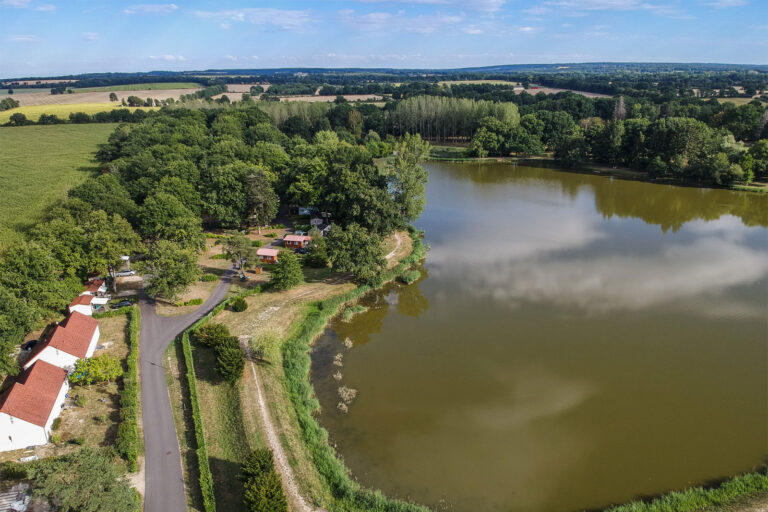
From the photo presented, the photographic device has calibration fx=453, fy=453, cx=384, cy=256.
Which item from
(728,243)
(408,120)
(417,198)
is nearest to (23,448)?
(417,198)

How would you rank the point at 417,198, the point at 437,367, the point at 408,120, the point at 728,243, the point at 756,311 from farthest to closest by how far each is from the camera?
the point at 408,120, the point at 417,198, the point at 728,243, the point at 756,311, the point at 437,367

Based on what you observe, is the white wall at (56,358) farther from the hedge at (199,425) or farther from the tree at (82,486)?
the tree at (82,486)

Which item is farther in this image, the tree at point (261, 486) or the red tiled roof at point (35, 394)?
the red tiled roof at point (35, 394)

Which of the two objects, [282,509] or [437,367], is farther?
[437,367]

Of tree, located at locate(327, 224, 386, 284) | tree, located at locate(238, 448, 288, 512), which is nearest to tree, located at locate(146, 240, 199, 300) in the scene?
tree, located at locate(327, 224, 386, 284)

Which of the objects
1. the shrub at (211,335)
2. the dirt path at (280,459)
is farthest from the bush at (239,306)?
the dirt path at (280,459)

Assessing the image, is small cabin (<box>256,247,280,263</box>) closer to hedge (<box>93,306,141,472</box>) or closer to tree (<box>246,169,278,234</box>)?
tree (<box>246,169,278,234</box>)

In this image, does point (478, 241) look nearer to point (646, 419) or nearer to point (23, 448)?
point (646, 419)
